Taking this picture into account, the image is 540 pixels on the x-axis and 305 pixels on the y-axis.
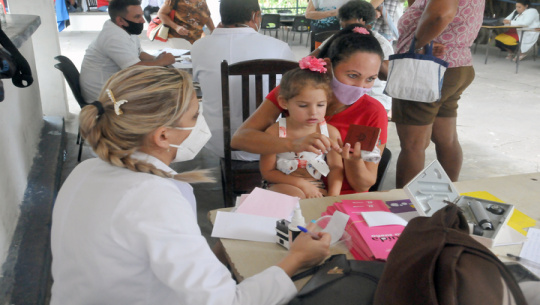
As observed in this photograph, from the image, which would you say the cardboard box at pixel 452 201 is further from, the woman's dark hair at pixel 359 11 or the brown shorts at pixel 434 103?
the woman's dark hair at pixel 359 11

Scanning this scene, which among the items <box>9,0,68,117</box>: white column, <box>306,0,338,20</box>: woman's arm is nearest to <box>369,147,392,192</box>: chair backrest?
<box>306,0,338,20</box>: woman's arm

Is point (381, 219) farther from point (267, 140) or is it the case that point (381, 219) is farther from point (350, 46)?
point (350, 46)

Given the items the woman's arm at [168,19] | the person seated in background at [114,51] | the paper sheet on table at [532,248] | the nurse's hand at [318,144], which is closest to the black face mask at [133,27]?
the person seated in background at [114,51]

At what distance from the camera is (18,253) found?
219 cm

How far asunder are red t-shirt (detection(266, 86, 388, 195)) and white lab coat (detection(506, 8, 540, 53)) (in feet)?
→ 23.7

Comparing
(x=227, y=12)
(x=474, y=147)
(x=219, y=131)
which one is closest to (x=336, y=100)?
(x=219, y=131)

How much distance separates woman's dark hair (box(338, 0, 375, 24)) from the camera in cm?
355

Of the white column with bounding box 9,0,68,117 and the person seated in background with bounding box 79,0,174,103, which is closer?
the person seated in background with bounding box 79,0,174,103

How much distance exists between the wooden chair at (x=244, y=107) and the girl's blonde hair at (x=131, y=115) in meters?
1.19

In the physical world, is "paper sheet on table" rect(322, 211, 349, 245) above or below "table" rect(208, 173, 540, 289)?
above

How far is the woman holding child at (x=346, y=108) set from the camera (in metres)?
1.92

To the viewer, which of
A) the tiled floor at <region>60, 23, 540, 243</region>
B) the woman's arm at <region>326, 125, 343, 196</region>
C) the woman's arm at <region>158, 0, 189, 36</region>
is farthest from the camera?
the woman's arm at <region>158, 0, 189, 36</region>

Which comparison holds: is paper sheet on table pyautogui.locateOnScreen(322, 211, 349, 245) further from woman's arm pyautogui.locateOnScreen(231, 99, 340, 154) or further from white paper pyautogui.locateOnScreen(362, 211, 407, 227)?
woman's arm pyautogui.locateOnScreen(231, 99, 340, 154)

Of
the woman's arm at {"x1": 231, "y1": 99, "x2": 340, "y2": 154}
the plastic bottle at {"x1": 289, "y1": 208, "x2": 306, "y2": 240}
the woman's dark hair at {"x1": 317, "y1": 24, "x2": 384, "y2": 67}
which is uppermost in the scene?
the woman's dark hair at {"x1": 317, "y1": 24, "x2": 384, "y2": 67}
